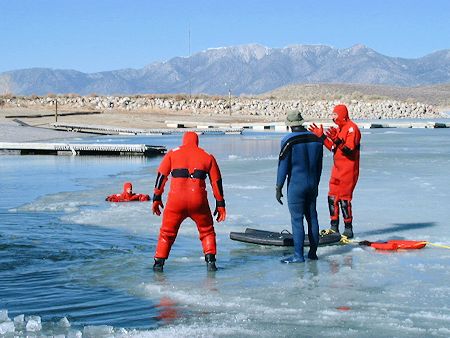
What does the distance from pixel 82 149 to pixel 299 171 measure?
2379 centimetres

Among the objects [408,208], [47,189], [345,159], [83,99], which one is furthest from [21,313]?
[83,99]

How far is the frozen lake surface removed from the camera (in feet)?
24.0

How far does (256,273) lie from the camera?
30.9 ft

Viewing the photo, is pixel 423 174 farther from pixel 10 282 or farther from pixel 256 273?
pixel 10 282

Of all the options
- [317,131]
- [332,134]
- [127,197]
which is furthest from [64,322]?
[127,197]

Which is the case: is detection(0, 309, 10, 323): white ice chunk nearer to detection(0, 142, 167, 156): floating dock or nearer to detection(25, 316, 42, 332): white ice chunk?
detection(25, 316, 42, 332): white ice chunk

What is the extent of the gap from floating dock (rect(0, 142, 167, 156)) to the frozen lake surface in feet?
48.6

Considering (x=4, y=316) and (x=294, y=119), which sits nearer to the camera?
(x=4, y=316)

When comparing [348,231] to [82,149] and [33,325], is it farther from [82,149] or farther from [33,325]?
[82,149]

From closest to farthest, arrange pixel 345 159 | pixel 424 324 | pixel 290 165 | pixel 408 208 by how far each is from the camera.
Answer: pixel 424 324, pixel 290 165, pixel 345 159, pixel 408 208

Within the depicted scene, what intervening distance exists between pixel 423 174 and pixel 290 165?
40.6ft

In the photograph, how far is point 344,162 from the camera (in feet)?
38.3

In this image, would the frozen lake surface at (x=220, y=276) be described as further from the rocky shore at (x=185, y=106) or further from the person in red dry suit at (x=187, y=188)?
the rocky shore at (x=185, y=106)

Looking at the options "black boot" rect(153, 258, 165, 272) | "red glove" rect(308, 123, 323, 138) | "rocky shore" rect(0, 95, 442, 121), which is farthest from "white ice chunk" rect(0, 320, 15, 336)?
"rocky shore" rect(0, 95, 442, 121)
